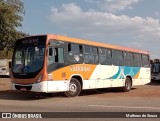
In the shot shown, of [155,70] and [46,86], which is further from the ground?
[155,70]

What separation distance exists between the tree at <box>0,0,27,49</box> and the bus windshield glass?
15.8 meters

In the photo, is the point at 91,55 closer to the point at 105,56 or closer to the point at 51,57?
the point at 105,56

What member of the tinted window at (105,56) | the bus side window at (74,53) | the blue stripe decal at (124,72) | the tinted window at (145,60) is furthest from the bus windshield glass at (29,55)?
the tinted window at (145,60)

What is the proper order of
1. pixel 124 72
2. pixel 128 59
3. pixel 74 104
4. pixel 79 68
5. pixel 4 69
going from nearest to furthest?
1. pixel 74 104
2. pixel 79 68
3. pixel 124 72
4. pixel 128 59
5. pixel 4 69

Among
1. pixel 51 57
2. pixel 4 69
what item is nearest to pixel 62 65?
pixel 51 57

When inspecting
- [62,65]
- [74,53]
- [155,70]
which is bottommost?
[155,70]

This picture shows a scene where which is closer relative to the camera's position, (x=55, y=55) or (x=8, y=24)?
(x=55, y=55)

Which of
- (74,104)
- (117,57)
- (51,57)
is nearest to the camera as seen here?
(74,104)

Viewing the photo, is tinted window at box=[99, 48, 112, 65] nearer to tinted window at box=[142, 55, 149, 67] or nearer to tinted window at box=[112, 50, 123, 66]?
tinted window at box=[112, 50, 123, 66]

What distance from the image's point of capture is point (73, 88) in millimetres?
19906

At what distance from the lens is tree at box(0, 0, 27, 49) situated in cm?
3484

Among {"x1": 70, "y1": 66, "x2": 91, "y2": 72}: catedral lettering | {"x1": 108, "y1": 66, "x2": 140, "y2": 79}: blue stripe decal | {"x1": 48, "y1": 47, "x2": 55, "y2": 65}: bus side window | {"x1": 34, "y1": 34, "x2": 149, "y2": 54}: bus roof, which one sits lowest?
{"x1": 108, "y1": 66, "x2": 140, "y2": 79}: blue stripe decal

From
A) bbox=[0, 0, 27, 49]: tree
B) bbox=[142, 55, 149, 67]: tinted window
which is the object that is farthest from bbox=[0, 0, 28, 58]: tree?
bbox=[142, 55, 149, 67]: tinted window

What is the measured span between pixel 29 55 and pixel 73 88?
113 inches
